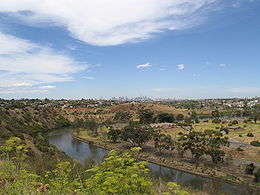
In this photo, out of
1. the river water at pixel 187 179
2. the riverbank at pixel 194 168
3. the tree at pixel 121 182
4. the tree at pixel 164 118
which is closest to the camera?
the tree at pixel 121 182

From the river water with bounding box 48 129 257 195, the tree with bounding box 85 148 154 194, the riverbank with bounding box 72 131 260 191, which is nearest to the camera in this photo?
the tree with bounding box 85 148 154 194

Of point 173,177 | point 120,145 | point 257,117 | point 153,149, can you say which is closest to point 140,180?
point 173,177

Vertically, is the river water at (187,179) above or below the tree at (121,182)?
below

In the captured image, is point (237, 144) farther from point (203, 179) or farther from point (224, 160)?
point (203, 179)

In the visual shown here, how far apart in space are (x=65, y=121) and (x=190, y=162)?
191 ft

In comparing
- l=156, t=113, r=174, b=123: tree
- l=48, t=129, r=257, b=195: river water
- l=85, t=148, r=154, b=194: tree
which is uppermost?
l=85, t=148, r=154, b=194: tree

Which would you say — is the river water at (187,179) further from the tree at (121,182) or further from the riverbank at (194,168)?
the tree at (121,182)

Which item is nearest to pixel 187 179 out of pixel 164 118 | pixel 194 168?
pixel 194 168

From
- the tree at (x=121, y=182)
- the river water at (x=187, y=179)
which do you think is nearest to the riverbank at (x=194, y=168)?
the river water at (x=187, y=179)

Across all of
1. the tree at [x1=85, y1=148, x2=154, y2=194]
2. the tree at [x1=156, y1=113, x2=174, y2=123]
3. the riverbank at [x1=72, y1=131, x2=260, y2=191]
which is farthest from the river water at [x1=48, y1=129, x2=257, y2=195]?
the tree at [x1=156, y1=113, x2=174, y2=123]

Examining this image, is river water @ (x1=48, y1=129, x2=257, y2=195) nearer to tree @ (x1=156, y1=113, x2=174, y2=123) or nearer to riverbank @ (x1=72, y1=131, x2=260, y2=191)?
riverbank @ (x1=72, y1=131, x2=260, y2=191)

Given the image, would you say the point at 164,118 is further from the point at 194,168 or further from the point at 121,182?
the point at 121,182

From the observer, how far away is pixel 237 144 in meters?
38.8

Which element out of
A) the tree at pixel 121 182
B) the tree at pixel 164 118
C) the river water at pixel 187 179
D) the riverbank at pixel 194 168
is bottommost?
the river water at pixel 187 179
